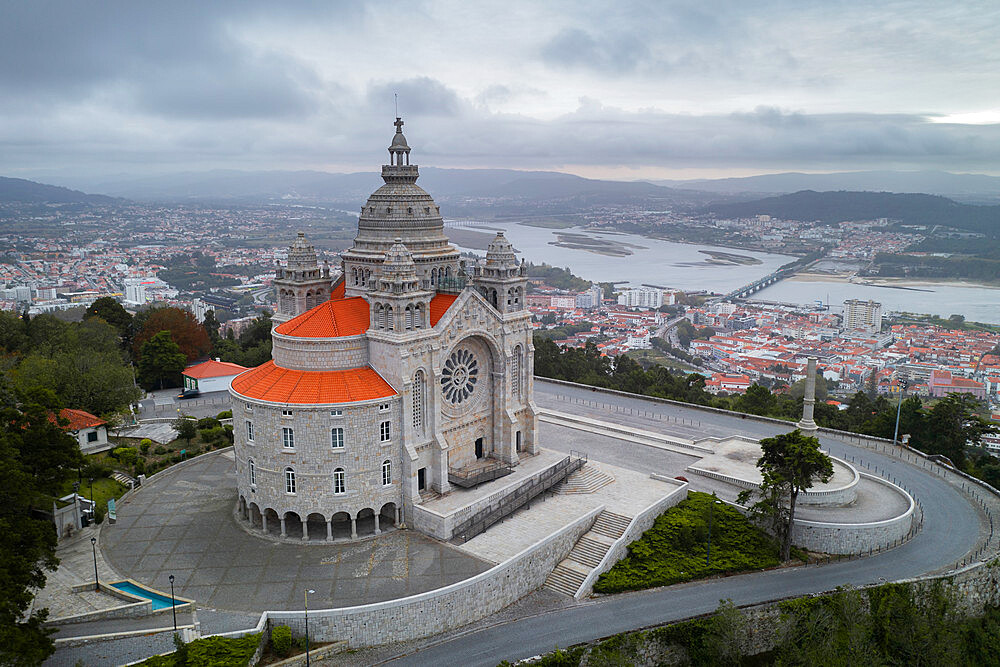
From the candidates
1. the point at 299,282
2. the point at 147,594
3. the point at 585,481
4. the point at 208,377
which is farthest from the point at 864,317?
the point at 147,594

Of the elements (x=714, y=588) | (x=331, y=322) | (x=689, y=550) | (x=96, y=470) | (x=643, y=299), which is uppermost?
(x=331, y=322)

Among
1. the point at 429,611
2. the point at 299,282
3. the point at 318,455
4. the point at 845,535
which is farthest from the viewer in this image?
the point at 299,282

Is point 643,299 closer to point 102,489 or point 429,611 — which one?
point 102,489

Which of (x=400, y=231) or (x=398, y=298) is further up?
(x=400, y=231)

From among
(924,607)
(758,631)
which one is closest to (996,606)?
(924,607)

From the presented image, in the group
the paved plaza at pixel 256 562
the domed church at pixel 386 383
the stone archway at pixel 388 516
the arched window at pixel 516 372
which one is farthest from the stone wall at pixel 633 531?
the arched window at pixel 516 372

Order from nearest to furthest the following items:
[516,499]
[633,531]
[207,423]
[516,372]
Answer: [633,531] < [516,499] < [516,372] < [207,423]
